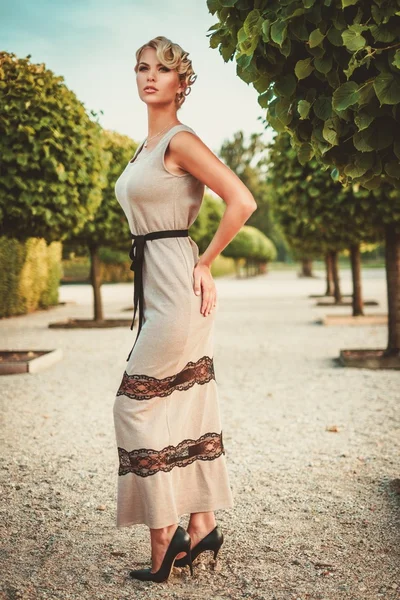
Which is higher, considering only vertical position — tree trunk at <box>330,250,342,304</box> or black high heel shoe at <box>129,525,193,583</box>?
tree trunk at <box>330,250,342,304</box>

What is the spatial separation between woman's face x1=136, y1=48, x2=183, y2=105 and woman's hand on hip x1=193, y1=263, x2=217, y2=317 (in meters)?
0.76

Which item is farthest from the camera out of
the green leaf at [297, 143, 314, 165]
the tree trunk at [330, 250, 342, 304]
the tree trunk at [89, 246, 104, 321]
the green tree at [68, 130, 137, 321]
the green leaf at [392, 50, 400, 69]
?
the tree trunk at [330, 250, 342, 304]

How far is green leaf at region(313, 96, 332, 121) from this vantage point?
131 inches

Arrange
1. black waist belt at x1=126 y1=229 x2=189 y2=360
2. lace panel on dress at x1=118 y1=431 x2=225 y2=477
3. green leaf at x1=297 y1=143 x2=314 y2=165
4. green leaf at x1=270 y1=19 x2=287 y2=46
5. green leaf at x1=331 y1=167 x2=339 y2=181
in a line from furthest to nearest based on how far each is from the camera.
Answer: green leaf at x1=331 y1=167 x2=339 y2=181 → green leaf at x1=297 y1=143 x2=314 y2=165 → black waist belt at x1=126 y1=229 x2=189 y2=360 → lace panel on dress at x1=118 y1=431 x2=225 y2=477 → green leaf at x1=270 y1=19 x2=287 y2=46

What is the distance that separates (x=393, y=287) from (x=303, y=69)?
6.75 m

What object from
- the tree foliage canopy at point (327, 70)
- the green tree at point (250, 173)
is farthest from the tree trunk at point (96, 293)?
the green tree at point (250, 173)

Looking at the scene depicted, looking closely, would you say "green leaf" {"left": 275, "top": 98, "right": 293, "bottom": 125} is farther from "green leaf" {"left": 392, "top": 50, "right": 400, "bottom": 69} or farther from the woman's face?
"green leaf" {"left": 392, "top": 50, "right": 400, "bottom": 69}

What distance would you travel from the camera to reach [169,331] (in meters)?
3.00

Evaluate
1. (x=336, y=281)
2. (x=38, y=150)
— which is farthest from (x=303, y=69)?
(x=336, y=281)

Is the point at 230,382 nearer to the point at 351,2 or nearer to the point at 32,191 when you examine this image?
the point at 32,191

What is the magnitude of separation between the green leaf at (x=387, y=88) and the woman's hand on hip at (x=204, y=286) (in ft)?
3.28

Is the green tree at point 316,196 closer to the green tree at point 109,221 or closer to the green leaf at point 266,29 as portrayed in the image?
the green tree at point 109,221

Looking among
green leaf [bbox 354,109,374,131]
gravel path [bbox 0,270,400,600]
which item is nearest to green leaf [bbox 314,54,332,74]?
green leaf [bbox 354,109,374,131]

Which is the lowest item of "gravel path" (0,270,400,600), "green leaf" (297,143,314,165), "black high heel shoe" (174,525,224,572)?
"gravel path" (0,270,400,600)
